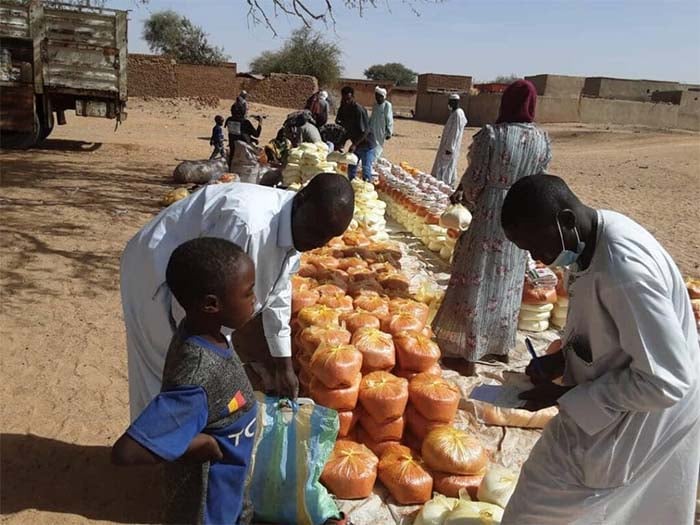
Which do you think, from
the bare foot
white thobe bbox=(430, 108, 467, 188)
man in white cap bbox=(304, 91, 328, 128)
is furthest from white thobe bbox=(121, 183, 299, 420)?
man in white cap bbox=(304, 91, 328, 128)

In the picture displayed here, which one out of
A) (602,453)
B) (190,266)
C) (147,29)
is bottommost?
(602,453)

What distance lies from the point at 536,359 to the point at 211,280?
1176mm

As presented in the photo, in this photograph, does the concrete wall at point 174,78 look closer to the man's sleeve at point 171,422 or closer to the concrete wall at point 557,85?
the concrete wall at point 557,85

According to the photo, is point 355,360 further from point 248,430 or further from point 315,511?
point 248,430

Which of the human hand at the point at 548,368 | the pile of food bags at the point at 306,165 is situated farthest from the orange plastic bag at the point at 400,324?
the pile of food bags at the point at 306,165

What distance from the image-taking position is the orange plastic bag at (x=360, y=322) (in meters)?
3.44

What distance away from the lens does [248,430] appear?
178cm

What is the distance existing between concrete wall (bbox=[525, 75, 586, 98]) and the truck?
23.7 meters

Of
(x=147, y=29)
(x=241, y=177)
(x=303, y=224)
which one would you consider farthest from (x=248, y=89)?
(x=303, y=224)

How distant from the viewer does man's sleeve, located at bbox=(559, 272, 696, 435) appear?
4.99 feet

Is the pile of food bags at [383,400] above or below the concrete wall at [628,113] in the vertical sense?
below

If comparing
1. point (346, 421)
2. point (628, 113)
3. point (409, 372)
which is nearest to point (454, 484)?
point (346, 421)

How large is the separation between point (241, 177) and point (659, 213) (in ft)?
23.1

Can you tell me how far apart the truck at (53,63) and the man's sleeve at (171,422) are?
39.8 ft
